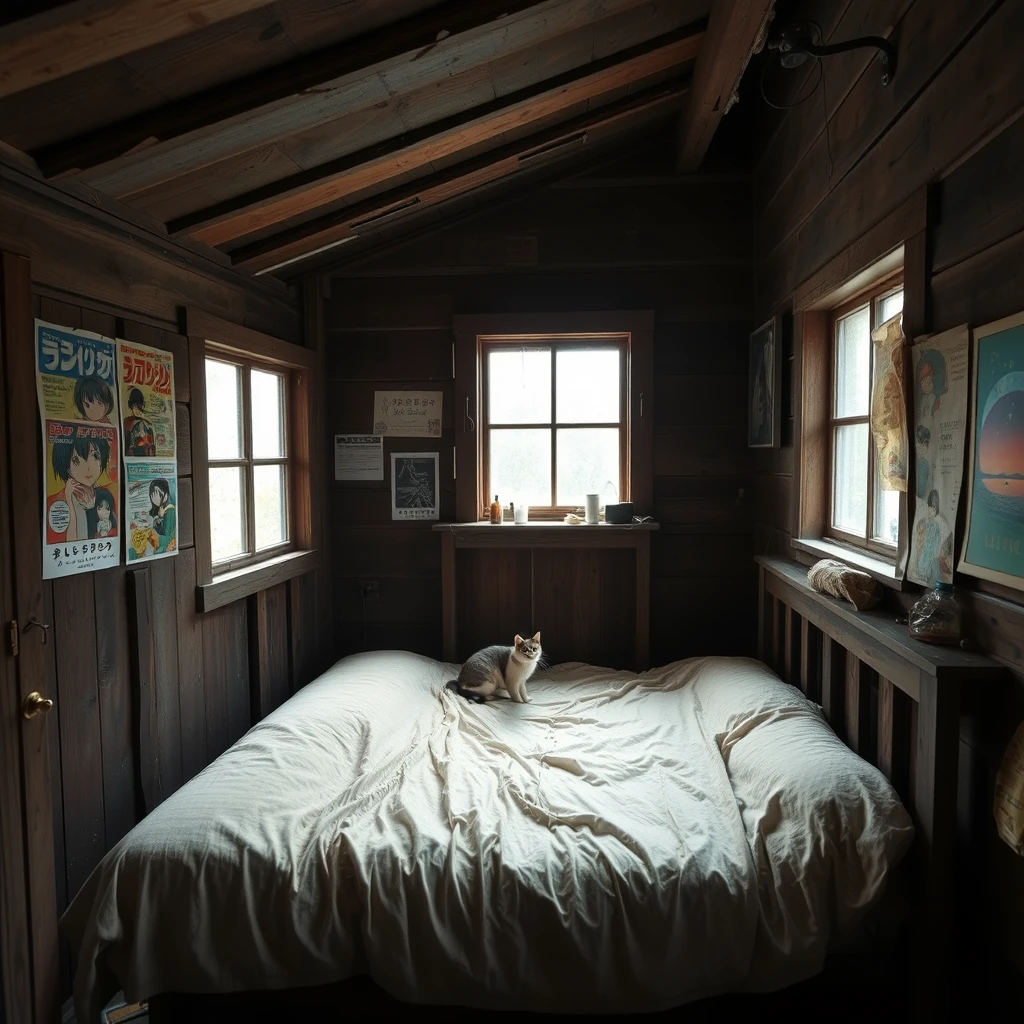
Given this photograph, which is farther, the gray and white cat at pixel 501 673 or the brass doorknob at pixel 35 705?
the gray and white cat at pixel 501 673

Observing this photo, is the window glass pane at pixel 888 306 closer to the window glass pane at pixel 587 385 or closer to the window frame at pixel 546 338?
the window frame at pixel 546 338

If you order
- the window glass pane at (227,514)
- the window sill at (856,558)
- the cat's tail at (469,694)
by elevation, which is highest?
the window glass pane at (227,514)

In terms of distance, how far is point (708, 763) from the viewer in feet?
6.57

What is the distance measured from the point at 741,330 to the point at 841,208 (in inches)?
40.5

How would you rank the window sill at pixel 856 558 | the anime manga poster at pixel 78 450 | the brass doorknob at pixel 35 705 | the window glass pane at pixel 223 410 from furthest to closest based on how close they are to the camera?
the window glass pane at pixel 223 410 < the window sill at pixel 856 558 < the anime manga poster at pixel 78 450 < the brass doorknob at pixel 35 705

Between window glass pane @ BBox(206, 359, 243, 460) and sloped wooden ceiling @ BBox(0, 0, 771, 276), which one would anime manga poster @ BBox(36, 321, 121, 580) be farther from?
window glass pane @ BBox(206, 359, 243, 460)

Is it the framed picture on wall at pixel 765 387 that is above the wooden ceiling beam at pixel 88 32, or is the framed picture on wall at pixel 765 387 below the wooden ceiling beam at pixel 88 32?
below

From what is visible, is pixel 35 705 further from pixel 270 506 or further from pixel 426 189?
pixel 426 189

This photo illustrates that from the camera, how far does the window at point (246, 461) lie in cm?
246

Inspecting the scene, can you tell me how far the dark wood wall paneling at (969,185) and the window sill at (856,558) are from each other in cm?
6

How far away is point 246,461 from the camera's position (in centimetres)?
263

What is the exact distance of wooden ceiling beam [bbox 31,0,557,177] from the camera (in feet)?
5.04

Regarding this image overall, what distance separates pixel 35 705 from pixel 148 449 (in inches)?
31.2

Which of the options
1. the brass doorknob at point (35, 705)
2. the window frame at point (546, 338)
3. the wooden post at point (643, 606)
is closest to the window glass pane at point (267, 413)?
the window frame at point (546, 338)
